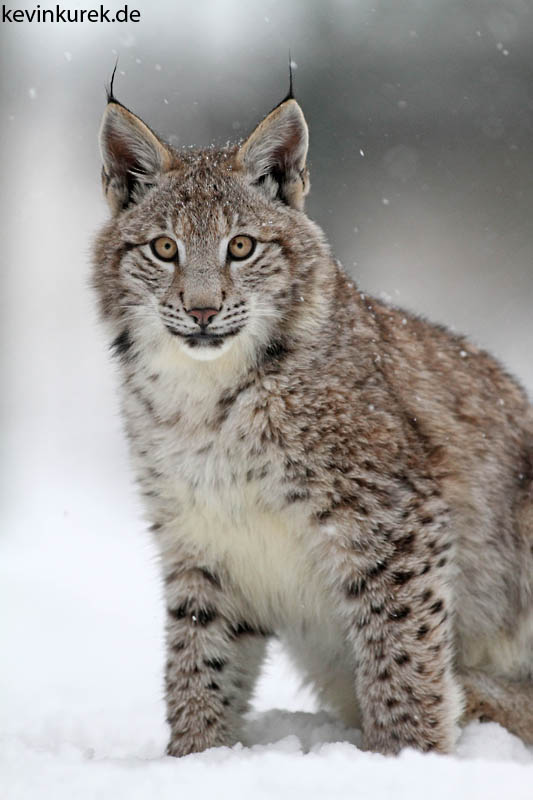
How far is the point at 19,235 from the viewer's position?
13.5 meters

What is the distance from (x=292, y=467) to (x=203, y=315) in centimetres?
71

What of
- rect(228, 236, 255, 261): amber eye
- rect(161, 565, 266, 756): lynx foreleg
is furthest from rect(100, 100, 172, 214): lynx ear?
rect(161, 565, 266, 756): lynx foreleg

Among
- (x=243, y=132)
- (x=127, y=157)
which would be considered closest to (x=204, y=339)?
(x=127, y=157)

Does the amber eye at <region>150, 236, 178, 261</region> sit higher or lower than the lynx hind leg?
→ higher

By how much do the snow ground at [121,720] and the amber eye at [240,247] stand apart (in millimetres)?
1506

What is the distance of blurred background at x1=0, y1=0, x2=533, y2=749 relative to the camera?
12.3 meters

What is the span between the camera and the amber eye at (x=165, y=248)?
4582 mm

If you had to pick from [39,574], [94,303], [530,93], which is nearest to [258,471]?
[94,303]

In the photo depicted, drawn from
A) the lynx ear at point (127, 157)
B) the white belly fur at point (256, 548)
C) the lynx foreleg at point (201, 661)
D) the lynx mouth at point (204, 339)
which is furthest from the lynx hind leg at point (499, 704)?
the lynx ear at point (127, 157)

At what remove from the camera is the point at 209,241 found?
4539 mm

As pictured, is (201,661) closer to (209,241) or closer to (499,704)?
(499,704)

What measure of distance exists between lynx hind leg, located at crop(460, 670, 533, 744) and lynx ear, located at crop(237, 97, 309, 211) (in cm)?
223

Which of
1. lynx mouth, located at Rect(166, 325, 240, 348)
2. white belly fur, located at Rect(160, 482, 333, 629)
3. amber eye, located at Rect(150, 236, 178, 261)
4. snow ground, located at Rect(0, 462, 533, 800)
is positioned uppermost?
amber eye, located at Rect(150, 236, 178, 261)

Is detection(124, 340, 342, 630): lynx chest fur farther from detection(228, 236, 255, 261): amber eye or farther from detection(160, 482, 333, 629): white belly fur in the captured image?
detection(228, 236, 255, 261): amber eye
